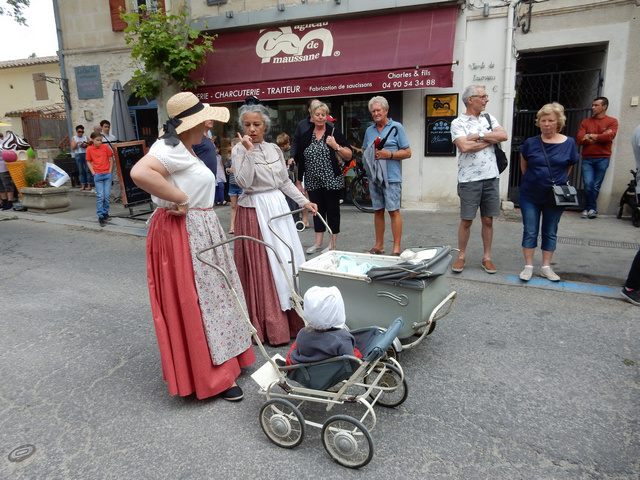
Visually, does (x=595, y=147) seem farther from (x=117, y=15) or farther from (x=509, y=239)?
(x=117, y=15)

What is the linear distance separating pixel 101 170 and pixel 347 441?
8571 millimetres

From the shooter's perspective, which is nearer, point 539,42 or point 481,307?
point 481,307

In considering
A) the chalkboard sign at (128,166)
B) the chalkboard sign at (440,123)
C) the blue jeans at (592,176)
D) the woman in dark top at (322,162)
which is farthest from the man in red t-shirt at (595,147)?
the chalkboard sign at (128,166)

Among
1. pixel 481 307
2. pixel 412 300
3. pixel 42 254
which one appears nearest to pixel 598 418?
pixel 412 300

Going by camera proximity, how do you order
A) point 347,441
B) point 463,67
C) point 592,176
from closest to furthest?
point 347,441, point 592,176, point 463,67

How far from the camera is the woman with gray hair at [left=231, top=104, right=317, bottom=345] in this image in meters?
3.82

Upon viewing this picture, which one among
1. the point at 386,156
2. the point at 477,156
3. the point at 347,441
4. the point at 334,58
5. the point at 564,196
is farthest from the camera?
the point at 334,58

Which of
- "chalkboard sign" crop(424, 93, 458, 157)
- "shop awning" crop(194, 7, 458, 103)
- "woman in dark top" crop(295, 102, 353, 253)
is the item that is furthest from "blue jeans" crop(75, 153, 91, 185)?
"woman in dark top" crop(295, 102, 353, 253)

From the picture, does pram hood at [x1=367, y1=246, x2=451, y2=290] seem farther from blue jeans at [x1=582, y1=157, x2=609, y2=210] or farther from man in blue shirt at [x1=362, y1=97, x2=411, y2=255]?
blue jeans at [x1=582, y1=157, x2=609, y2=210]

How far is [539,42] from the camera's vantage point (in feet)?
27.7

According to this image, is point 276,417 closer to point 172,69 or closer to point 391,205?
point 391,205

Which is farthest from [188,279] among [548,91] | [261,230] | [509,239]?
[548,91]

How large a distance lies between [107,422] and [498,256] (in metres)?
4.94

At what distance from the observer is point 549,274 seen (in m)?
5.07
